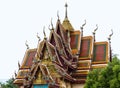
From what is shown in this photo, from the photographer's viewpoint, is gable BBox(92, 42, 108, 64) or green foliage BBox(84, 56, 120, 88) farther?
gable BBox(92, 42, 108, 64)

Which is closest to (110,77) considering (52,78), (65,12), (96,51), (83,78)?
(52,78)

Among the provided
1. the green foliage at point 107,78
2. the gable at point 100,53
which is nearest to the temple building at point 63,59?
the gable at point 100,53

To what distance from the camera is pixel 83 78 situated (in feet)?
69.7

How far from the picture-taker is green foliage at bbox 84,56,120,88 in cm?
1437

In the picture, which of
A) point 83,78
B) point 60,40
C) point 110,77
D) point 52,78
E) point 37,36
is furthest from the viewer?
point 37,36

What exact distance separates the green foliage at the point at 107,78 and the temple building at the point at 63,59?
11.8 feet

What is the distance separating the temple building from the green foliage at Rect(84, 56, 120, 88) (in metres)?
3.59

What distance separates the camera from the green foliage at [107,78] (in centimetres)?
1437

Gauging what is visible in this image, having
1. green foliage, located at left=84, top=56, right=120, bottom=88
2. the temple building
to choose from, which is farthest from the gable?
green foliage, located at left=84, top=56, right=120, bottom=88

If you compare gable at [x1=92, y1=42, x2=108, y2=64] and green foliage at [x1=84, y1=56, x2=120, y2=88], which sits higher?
gable at [x1=92, y1=42, x2=108, y2=64]

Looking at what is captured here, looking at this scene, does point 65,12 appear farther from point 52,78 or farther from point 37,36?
point 52,78

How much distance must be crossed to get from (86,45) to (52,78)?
523 centimetres

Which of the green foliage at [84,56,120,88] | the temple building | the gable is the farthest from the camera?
the gable

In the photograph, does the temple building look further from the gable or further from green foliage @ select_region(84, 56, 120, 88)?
green foliage @ select_region(84, 56, 120, 88)
